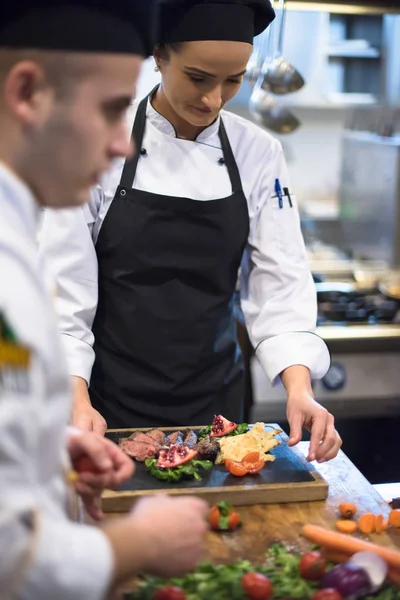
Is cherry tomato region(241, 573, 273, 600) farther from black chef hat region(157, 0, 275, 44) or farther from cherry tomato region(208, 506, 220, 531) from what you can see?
black chef hat region(157, 0, 275, 44)

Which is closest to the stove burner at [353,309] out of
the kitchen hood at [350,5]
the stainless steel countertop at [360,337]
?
the stainless steel countertop at [360,337]

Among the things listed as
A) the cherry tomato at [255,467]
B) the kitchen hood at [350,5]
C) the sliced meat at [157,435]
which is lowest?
the sliced meat at [157,435]

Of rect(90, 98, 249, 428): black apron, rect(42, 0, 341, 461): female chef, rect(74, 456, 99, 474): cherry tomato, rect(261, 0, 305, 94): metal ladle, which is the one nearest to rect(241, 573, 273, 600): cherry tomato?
rect(74, 456, 99, 474): cherry tomato

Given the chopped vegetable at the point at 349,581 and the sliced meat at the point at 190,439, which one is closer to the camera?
the chopped vegetable at the point at 349,581

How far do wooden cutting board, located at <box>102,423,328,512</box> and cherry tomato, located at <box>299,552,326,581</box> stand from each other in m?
0.28

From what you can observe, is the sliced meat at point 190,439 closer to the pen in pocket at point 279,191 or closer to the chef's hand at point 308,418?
the chef's hand at point 308,418

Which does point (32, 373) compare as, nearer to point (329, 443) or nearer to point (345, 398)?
point (329, 443)

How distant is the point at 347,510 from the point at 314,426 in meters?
0.24

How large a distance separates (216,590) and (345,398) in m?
1.96

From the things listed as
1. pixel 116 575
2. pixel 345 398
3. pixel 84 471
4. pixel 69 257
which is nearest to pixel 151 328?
pixel 69 257

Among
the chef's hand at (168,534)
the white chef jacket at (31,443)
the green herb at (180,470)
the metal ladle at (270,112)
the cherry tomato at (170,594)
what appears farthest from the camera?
the metal ladle at (270,112)

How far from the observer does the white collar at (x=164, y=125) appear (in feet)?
6.35

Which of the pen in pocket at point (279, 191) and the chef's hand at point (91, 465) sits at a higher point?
the pen in pocket at point (279, 191)

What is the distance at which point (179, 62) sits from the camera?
1.67 m
